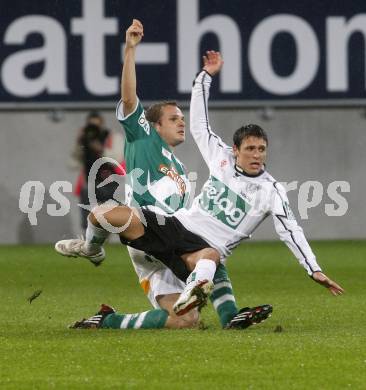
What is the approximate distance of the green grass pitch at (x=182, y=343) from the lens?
271 inches

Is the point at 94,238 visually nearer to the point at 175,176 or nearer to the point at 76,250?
the point at 76,250

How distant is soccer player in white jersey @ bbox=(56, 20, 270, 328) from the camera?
922cm

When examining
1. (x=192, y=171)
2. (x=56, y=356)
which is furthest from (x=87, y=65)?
(x=56, y=356)

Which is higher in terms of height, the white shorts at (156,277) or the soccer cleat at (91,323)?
the white shorts at (156,277)

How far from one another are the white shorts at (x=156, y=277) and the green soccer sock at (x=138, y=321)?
27 centimetres

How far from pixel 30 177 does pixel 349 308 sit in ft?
33.4

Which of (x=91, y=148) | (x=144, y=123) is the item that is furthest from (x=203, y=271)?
(x=91, y=148)

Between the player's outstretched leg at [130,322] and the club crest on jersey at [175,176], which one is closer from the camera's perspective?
the player's outstretched leg at [130,322]

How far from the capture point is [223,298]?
930 cm

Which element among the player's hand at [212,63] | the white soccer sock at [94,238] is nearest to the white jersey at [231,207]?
the white soccer sock at [94,238]

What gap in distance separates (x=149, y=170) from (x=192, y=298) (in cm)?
156

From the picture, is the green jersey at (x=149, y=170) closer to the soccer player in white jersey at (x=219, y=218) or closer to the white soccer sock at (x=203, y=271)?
the soccer player in white jersey at (x=219, y=218)

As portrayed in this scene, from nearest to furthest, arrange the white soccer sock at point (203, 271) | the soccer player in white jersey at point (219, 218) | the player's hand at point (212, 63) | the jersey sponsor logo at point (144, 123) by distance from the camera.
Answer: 1. the white soccer sock at point (203, 271)
2. the soccer player in white jersey at point (219, 218)
3. the jersey sponsor logo at point (144, 123)
4. the player's hand at point (212, 63)

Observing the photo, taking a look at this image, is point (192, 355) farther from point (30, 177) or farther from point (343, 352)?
point (30, 177)
